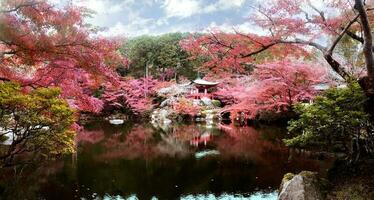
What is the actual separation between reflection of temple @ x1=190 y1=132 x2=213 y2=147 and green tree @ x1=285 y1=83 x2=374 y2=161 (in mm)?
9582

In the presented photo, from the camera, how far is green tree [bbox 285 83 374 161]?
5938mm

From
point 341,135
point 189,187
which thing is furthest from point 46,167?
point 341,135

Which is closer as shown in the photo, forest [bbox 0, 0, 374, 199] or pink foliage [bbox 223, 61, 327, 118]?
forest [bbox 0, 0, 374, 199]

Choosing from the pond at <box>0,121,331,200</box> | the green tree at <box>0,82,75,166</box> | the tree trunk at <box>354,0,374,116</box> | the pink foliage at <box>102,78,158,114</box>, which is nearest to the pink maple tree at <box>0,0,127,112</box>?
the green tree at <box>0,82,75,166</box>

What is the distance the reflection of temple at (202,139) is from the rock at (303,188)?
963 cm

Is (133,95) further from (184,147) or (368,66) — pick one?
(368,66)

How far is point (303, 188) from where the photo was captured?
5.91 metres

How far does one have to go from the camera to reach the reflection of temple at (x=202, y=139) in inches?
644

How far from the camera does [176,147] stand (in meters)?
15.4

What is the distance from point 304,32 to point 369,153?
3.02 metres

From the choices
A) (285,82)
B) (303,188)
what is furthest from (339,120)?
(285,82)

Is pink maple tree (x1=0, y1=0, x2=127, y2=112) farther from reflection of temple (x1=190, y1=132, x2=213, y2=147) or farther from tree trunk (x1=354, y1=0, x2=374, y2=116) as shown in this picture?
reflection of temple (x1=190, y1=132, x2=213, y2=147)

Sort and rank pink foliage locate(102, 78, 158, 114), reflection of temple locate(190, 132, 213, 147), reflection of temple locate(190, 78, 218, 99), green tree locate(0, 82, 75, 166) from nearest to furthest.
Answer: green tree locate(0, 82, 75, 166) → reflection of temple locate(190, 132, 213, 147) → pink foliage locate(102, 78, 158, 114) → reflection of temple locate(190, 78, 218, 99)

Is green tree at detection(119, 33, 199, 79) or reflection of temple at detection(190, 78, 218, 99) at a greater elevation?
green tree at detection(119, 33, 199, 79)
